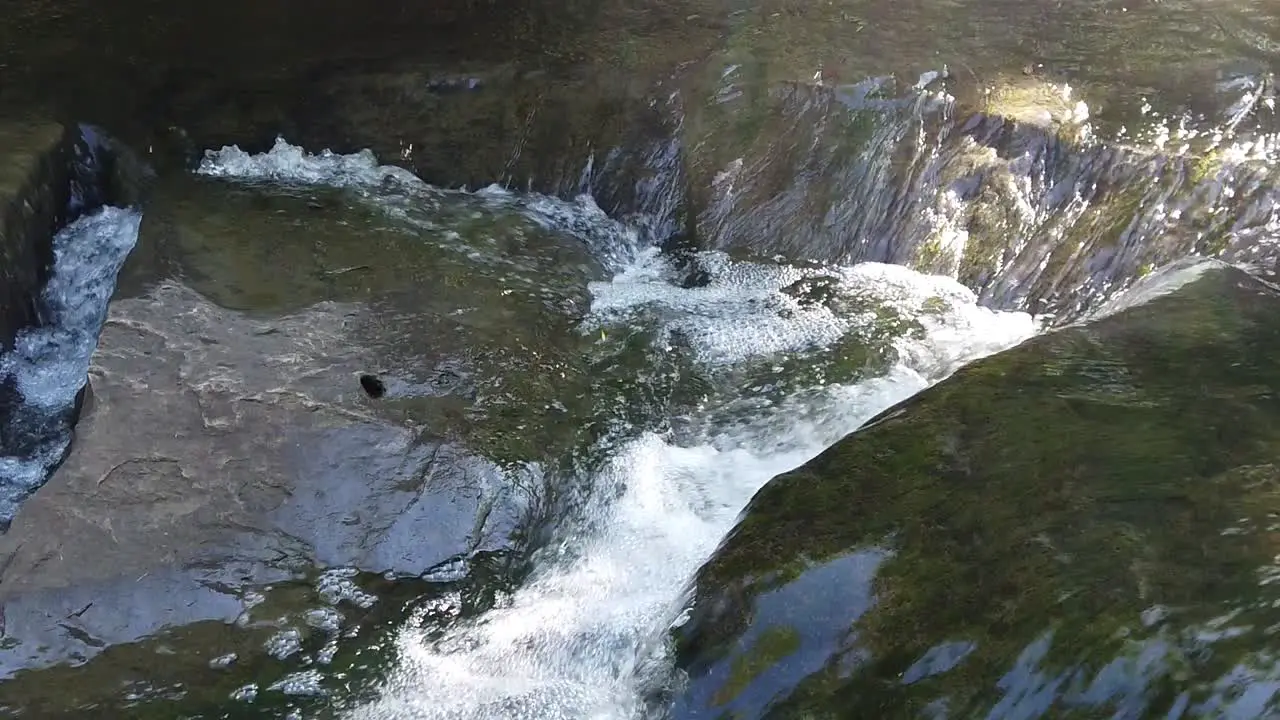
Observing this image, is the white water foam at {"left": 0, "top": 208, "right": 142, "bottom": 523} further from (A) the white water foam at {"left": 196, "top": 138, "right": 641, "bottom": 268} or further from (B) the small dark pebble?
(B) the small dark pebble

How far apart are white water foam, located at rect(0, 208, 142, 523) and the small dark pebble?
5.28 ft

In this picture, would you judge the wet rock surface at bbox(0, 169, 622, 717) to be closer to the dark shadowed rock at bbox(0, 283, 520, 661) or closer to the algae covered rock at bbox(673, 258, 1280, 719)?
the dark shadowed rock at bbox(0, 283, 520, 661)

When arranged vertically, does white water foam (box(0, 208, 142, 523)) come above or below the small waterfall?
below

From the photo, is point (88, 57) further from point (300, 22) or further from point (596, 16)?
point (596, 16)

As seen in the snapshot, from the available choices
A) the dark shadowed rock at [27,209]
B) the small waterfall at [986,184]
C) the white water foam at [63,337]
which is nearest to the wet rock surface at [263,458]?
the white water foam at [63,337]

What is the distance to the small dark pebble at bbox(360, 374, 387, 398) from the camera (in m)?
4.91

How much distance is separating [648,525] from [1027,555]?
1915 mm

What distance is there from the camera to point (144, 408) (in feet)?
15.5

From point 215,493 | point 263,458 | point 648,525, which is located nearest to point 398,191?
point 263,458

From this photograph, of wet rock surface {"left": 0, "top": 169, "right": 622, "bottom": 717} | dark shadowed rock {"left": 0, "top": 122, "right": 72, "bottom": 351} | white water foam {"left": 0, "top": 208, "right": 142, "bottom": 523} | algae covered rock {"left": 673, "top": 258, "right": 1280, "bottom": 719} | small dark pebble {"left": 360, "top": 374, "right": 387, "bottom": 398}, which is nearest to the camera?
algae covered rock {"left": 673, "top": 258, "right": 1280, "bottom": 719}

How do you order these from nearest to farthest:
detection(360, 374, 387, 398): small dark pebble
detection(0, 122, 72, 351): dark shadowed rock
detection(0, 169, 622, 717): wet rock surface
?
1. detection(0, 169, 622, 717): wet rock surface
2. detection(360, 374, 387, 398): small dark pebble
3. detection(0, 122, 72, 351): dark shadowed rock

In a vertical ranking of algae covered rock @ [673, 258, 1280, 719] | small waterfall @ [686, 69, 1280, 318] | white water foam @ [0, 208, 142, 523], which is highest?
small waterfall @ [686, 69, 1280, 318]

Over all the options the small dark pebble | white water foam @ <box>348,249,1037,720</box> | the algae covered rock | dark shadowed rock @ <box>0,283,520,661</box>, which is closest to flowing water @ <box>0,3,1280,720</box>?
white water foam @ <box>348,249,1037,720</box>

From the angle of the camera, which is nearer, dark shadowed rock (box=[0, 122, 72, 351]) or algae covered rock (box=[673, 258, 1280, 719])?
algae covered rock (box=[673, 258, 1280, 719])
